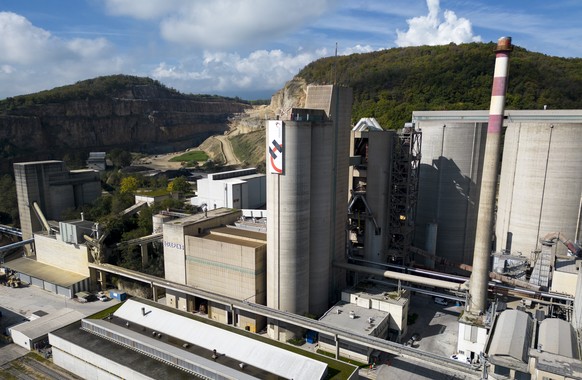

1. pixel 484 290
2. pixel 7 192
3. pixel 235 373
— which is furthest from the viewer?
pixel 7 192

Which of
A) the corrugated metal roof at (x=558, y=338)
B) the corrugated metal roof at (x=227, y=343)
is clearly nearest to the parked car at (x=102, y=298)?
the corrugated metal roof at (x=227, y=343)

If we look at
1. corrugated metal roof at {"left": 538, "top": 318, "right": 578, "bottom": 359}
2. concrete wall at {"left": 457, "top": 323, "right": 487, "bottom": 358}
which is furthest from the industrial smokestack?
corrugated metal roof at {"left": 538, "top": 318, "right": 578, "bottom": 359}

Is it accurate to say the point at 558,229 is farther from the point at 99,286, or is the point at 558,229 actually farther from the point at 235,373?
the point at 99,286

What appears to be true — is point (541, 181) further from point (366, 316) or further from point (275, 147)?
point (275, 147)

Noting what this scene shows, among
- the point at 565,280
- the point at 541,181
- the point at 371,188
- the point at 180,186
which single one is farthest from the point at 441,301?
the point at 180,186

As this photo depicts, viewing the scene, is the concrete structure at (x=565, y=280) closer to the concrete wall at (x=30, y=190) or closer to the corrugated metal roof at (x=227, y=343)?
the corrugated metal roof at (x=227, y=343)

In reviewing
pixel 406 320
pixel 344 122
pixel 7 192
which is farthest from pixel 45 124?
pixel 406 320
